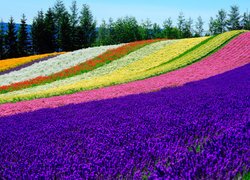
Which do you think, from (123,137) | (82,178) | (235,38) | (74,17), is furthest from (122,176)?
(74,17)

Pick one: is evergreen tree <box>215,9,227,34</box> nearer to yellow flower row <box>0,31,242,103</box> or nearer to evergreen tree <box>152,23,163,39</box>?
evergreen tree <box>152,23,163,39</box>

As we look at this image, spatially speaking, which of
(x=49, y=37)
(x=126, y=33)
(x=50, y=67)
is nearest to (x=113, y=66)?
(x=50, y=67)

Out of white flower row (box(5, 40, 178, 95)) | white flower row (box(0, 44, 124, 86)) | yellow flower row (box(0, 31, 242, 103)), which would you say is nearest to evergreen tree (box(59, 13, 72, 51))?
white flower row (box(0, 44, 124, 86))

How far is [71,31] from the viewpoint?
8731 cm

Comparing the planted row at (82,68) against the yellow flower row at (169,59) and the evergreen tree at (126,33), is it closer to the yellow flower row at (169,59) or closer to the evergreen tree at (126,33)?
the yellow flower row at (169,59)

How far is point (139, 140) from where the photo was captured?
648cm

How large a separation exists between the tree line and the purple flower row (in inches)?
3068

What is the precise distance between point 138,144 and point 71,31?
8366 centimetres

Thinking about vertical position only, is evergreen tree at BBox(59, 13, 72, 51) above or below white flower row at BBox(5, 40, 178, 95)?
above

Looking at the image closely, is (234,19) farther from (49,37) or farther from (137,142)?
(137,142)

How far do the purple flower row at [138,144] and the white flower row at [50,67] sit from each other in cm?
2732

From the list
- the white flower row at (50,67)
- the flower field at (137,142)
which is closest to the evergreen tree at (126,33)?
the white flower row at (50,67)

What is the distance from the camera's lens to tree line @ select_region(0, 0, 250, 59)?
3334 inches

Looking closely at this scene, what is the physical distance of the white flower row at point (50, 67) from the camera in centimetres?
3697
